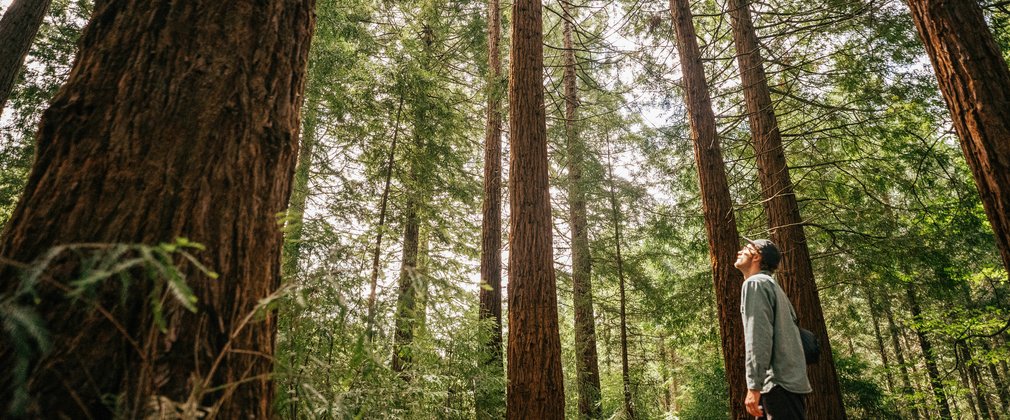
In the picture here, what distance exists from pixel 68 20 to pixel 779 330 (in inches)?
450

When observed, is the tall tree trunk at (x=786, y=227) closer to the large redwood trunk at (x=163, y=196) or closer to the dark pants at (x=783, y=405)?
the dark pants at (x=783, y=405)

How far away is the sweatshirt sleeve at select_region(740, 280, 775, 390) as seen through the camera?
3309 millimetres

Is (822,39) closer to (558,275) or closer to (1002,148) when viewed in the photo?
(1002,148)

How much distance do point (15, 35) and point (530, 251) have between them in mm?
6988

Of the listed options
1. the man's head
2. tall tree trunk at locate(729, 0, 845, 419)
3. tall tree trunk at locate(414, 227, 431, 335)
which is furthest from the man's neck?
tall tree trunk at locate(729, 0, 845, 419)

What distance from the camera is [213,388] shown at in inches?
41.9

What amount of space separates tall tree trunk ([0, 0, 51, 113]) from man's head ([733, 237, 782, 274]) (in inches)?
339

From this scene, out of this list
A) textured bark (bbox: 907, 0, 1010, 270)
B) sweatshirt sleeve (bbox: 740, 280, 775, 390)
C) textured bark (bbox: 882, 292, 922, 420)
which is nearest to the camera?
textured bark (bbox: 907, 0, 1010, 270)

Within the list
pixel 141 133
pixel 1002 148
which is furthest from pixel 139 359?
pixel 1002 148

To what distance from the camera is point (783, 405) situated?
3.23 m

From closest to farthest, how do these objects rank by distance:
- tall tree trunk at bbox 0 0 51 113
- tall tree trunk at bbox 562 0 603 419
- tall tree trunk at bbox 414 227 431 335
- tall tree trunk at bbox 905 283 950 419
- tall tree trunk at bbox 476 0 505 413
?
tall tree trunk at bbox 414 227 431 335 → tall tree trunk at bbox 0 0 51 113 → tall tree trunk at bbox 476 0 505 413 → tall tree trunk at bbox 562 0 603 419 → tall tree trunk at bbox 905 283 950 419

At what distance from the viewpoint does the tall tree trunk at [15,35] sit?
5.32 meters

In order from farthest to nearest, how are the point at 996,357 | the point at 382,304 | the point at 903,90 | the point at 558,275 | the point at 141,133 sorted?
the point at 558,275 → the point at 996,357 → the point at 903,90 → the point at 382,304 → the point at 141,133

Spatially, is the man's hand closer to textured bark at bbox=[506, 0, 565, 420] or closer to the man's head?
the man's head
